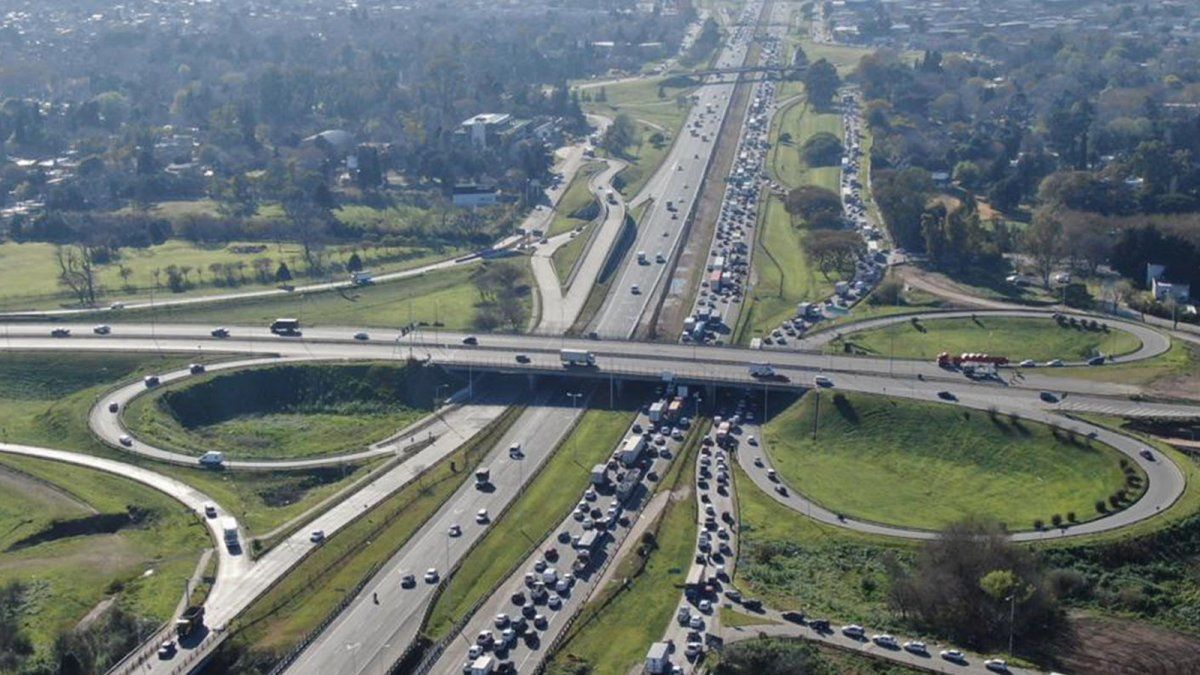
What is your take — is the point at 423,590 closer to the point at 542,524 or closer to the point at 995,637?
the point at 542,524

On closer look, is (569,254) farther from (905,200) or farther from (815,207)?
(905,200)

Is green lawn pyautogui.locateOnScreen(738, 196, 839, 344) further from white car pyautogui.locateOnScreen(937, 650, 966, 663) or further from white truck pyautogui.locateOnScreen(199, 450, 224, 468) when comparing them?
white car pyautogui.locateOnScreen(937, 650, 966, 663)

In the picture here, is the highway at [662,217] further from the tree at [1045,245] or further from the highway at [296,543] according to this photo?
the tree at [1045,245]

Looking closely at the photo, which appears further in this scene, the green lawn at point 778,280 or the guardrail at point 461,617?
the green lawn at point 778,280

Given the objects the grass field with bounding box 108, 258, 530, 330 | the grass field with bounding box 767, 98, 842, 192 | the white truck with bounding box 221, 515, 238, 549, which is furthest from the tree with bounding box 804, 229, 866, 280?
the white truck with bounding box 221, 515, 238, 549

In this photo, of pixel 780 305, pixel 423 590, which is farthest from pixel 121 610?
pixel 780 305

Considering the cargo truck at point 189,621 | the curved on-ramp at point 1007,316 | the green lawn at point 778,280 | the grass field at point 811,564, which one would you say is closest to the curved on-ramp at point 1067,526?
the grass field at point 811,564
